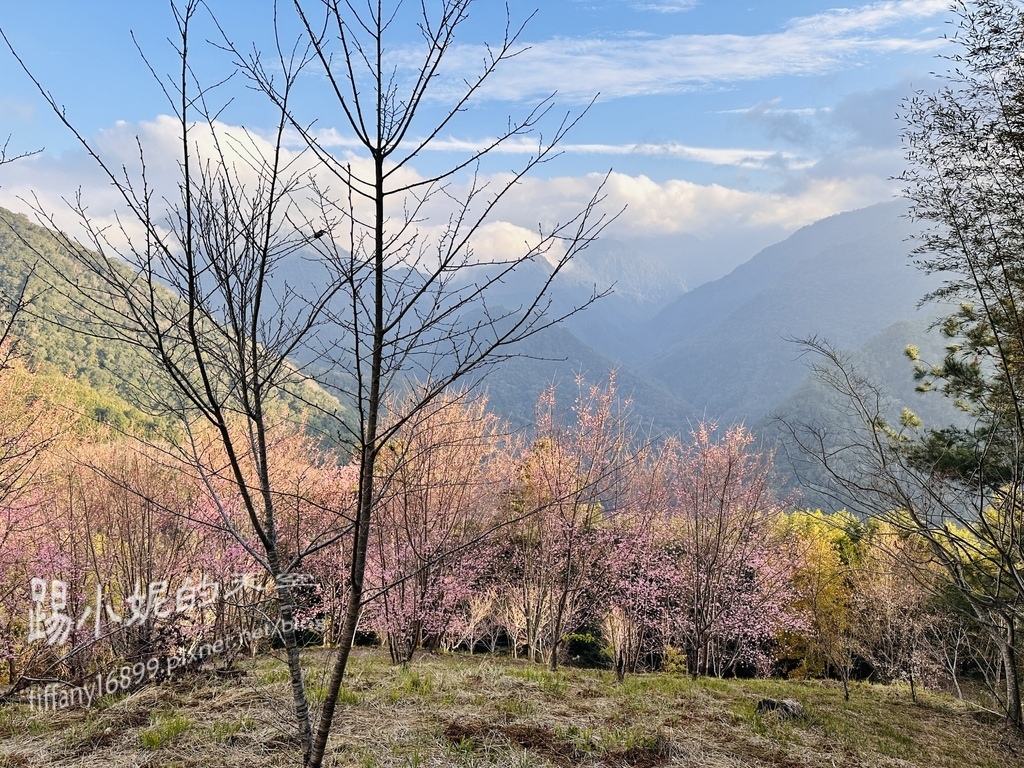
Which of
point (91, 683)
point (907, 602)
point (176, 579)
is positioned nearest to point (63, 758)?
point (91, 683)

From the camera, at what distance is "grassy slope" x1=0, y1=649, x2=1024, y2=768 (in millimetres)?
4148

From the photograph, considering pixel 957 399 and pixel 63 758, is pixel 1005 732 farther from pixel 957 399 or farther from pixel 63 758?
pixel 63 758

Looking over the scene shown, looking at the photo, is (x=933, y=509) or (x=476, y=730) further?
(x=476, y=730)

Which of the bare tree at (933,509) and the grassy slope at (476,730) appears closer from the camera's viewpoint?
the bare tree at (933,509)

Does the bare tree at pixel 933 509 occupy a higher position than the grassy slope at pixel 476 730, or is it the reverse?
the bare tree at pixel 933 509

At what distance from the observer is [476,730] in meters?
4.71

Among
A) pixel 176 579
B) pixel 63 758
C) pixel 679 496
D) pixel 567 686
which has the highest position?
pixel 679 496

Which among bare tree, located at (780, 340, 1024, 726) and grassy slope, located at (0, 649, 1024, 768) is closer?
bare tree, located at (780, 340, 1024, 726)

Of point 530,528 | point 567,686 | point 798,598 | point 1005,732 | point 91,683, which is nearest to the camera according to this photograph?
point 91,683

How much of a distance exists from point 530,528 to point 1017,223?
9059 mm

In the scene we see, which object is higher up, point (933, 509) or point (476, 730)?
point (933, 509)

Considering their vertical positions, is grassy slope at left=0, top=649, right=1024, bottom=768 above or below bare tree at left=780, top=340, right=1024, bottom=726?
below

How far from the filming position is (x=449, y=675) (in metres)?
7.03

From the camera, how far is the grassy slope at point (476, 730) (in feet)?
13.6
